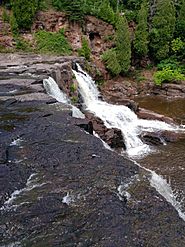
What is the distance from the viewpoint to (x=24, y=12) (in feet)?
109

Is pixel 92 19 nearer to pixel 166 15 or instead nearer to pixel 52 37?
pixel 52 37

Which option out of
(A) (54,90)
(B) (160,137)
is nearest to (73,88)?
(A) (54,90)

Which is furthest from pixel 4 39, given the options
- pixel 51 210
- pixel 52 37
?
pixel 51 210

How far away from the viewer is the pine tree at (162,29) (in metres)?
35.3

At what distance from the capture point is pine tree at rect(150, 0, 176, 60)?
35.3 metres

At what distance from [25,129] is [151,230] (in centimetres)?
676

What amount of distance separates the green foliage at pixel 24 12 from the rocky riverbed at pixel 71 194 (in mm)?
21566

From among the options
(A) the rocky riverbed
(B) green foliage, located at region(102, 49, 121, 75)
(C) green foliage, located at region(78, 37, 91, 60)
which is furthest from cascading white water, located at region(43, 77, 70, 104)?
(B) green foliage, located at region(102, 49, 121, 75)

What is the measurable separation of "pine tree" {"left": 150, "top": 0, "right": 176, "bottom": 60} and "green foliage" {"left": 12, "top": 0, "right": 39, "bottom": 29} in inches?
452

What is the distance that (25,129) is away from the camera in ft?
41.7

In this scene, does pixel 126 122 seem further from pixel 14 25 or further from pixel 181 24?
pixel 181 24

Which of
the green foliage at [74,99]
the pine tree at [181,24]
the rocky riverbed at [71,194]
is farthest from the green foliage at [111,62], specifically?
the rocky riverbed at [71,194]

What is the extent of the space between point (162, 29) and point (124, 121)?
1690cm

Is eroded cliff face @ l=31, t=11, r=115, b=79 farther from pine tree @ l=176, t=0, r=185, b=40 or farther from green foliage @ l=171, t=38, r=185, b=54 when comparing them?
pine tree @ l=176, t=0, r=185, b=40
